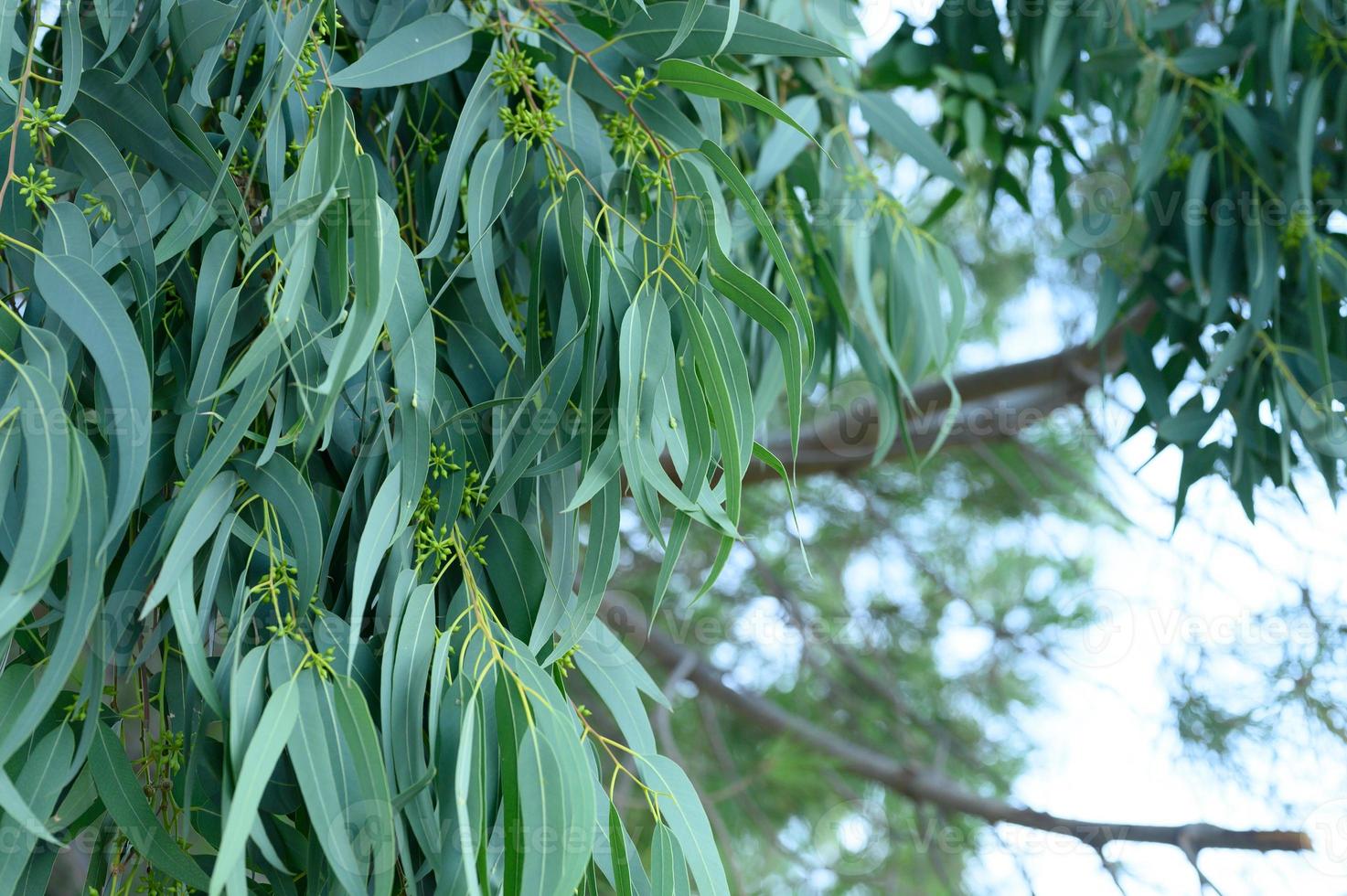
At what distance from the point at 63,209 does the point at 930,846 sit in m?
1.85

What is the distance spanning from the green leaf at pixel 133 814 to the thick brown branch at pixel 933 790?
0.67 m

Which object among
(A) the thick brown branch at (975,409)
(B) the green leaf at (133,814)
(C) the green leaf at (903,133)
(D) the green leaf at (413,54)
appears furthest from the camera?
(A) the thick brown branch at (975,409)

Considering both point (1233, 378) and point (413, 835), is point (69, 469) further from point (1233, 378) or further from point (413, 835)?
point (1233, 378)

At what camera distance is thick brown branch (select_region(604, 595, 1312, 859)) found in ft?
4.29

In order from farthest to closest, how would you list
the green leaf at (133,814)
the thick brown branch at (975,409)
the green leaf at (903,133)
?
the thick brown branch at (975,409), the green leaf at (903,133), the green leaf at (133,814)

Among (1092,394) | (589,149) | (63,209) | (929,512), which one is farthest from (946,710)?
(63,209)

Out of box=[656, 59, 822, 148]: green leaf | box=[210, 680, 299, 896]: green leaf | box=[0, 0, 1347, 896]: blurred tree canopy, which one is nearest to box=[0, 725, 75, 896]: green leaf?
box=[0, 0, 1347, 896]: blurred tree canopy

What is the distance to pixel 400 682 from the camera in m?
0.55

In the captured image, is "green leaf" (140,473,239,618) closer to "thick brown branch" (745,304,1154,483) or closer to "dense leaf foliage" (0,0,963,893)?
"dense leaf foliage" (0,0,963,893)

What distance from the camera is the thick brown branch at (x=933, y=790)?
1309mm

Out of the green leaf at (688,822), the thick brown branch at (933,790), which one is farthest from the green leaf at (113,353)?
the thick brown branch at (933,790)

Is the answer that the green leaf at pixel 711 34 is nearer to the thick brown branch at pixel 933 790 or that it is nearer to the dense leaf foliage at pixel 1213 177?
the dense leaf foliage at pixel 1213 177

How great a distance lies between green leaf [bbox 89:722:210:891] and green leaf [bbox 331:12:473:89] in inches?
14.5

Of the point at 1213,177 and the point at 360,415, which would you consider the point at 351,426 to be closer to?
the point at 360,415
